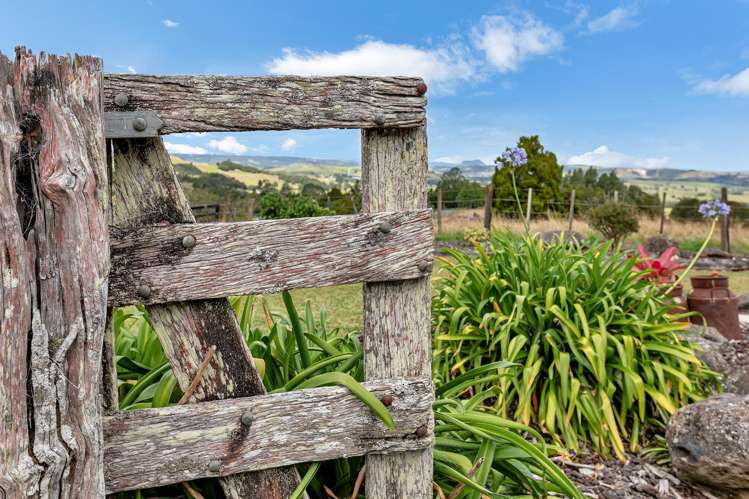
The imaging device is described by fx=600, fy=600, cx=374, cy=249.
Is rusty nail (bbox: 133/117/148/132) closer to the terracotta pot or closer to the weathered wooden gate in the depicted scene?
the weathered wooden gate

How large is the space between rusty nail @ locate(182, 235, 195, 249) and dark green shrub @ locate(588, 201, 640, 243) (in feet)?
47.0

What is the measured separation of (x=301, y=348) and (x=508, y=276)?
2.35 meters

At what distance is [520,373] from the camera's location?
4.04 metres

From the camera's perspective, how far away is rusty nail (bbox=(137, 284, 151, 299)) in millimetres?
1835

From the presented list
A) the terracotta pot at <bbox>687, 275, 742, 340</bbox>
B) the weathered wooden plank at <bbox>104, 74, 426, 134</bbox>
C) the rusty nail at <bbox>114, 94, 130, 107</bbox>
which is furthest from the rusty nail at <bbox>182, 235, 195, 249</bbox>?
the terracotta pot at <bbox>687, 275, 742, 340</bbox>

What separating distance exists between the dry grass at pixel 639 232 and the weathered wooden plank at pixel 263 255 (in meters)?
14.3

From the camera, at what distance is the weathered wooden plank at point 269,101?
184cm

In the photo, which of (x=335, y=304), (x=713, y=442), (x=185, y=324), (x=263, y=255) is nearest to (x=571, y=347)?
(x=713, y=442)

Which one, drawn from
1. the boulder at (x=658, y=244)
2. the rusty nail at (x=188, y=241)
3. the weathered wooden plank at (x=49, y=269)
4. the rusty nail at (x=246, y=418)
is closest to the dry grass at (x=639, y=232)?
the boulder at (x=658, y=244)

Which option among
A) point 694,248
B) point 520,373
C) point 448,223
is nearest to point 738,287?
point 694,248

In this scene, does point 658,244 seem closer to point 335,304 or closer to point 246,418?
point 335,304

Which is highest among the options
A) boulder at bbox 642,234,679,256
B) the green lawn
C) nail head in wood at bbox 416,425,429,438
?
nail head in wood at bbox 416,425,429,438

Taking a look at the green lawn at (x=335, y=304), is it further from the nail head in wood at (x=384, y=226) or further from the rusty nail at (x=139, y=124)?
the rusty nail at (x=139, y=124)

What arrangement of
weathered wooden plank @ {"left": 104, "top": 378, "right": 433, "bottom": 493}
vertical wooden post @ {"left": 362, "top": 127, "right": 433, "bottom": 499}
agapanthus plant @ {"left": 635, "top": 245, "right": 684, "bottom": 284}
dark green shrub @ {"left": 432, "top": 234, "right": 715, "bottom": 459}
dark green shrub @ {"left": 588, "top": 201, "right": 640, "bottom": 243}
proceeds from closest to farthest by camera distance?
weathered wooden plank @ {"left": 104, "top": 378, "right": 433, "bottom": 493} → vertical wooden post @ {"left": 362, "top": 127, "right": 433, "bottom": 499} → dark green shrub @ {"left": 432, "top": 234, "right": 715, "bottom": 459} → agapanthus plant @ {"left": 635, "top": 245, "right": 684, "bottom": 284} → dark green shrub @ {"left": 588, "top": 201, "right": 640, "bottom": 243}
